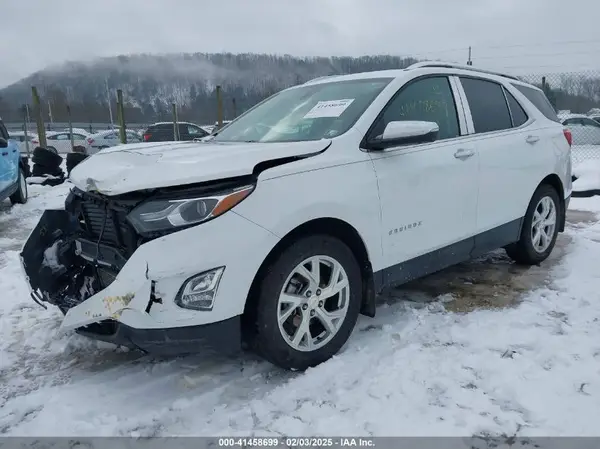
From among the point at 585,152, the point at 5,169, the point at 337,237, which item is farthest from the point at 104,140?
the point at 337,237

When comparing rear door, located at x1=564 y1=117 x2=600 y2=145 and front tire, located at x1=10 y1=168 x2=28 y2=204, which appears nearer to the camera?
front tire, located at x1=10 y1=168 x2=28 y2=204

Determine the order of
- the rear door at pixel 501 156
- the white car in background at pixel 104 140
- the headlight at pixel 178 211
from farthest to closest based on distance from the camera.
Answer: the white car in background at pixel 104 140, the rear door at pixel 501 156, the headlight at pixel 178 211

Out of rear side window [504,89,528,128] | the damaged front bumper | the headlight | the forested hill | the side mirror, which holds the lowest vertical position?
the damaged front bumper

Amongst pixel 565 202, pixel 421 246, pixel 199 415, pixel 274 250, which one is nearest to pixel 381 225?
pixel 421 246

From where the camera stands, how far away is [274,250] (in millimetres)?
2605

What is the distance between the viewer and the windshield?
318 centimetres

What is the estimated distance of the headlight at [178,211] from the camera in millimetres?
2350

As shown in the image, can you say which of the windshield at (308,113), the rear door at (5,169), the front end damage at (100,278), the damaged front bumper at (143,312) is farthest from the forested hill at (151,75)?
the damaged front bumper at (143,312)

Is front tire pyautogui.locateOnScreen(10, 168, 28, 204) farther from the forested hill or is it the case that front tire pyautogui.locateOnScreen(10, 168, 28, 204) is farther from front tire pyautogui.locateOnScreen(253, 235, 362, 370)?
the forested hill

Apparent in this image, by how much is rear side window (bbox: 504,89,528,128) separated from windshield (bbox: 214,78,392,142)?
4.98ft

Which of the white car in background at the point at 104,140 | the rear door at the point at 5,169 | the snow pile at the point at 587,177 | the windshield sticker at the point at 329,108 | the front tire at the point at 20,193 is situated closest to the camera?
the windshield sticker at the point at 329,108

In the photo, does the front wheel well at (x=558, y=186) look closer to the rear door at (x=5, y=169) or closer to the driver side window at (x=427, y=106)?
the driver side window at (x=427, y=106)

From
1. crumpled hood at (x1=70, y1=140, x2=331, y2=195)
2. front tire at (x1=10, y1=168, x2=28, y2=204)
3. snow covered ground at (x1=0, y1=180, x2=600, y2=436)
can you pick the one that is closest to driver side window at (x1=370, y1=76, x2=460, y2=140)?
crumpled hood at (x1=70, y1=140, x2=331, y2=195)

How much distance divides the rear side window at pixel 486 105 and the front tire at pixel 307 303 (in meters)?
1.81
